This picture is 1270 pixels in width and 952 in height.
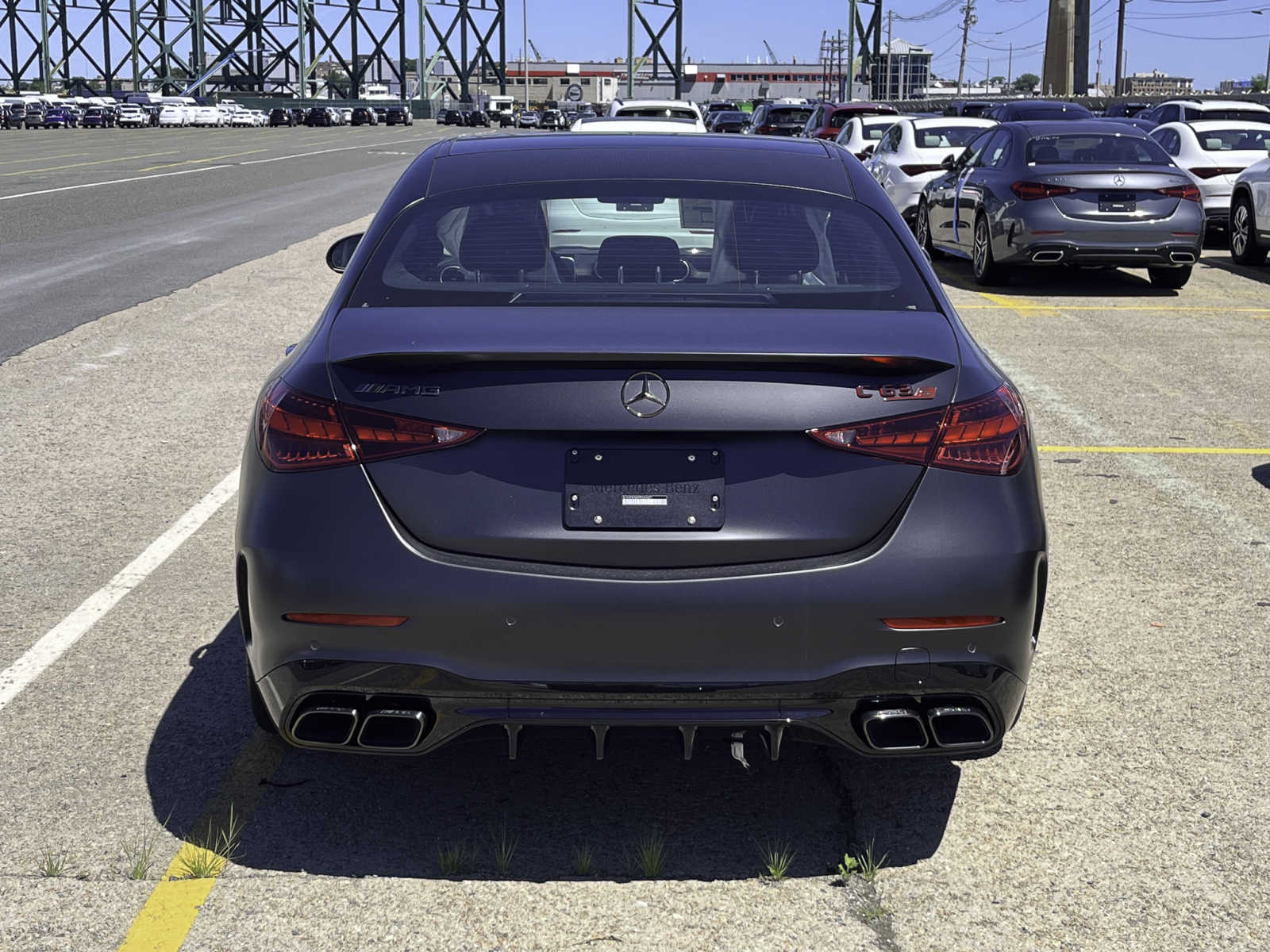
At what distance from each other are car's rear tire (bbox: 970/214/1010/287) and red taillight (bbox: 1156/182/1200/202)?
63.3 inches

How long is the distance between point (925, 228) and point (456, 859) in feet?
52.3

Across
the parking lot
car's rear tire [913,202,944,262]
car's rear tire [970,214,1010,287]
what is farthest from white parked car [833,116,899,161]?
the parking lot

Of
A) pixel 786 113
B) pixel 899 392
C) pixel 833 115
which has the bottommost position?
pixel 786 113

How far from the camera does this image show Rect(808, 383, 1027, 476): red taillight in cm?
340

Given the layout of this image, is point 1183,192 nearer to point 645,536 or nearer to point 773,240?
point 773,240

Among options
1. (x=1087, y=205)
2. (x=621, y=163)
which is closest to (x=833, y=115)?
(x=1087, y=205)

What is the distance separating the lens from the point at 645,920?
3.39 m

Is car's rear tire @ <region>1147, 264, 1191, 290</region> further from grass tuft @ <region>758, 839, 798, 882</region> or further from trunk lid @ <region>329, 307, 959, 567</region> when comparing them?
trunk lid @ <region>329, 307, 959, 567</region>

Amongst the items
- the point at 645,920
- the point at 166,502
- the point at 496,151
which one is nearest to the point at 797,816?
the point at 645,920

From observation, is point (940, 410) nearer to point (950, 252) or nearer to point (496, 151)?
point (496, 151)

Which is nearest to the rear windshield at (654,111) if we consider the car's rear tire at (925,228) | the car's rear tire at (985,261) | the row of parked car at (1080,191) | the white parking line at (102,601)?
the row of parked car at (1080,191)

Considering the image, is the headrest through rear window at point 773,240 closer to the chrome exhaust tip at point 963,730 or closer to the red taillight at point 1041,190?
the chrome exhaust tip at point 963,730

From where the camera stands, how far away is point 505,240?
4227 millimetres

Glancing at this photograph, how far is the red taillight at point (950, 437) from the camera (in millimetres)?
3402
